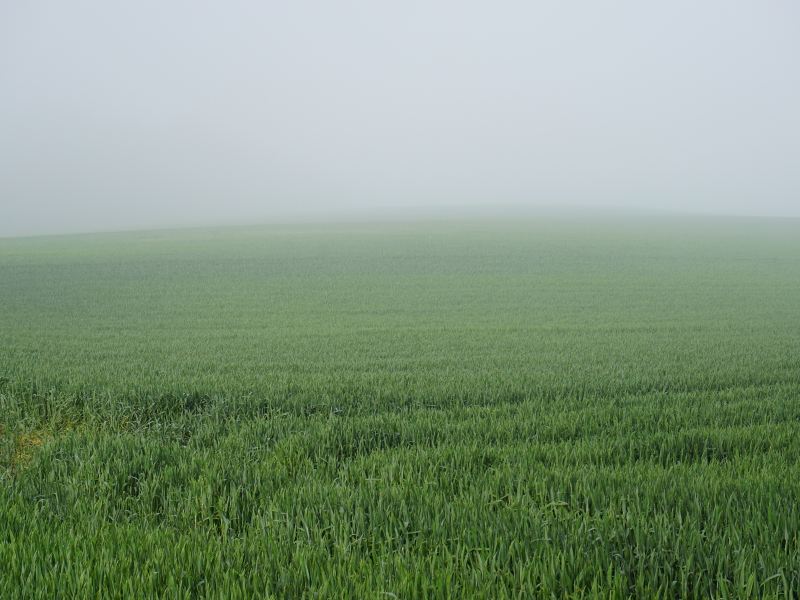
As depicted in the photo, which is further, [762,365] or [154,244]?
[154,244]

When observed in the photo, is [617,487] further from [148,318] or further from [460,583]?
[148,318]

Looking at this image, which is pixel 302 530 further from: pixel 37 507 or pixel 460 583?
pixel 37 507

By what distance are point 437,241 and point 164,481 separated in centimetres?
A: 5145

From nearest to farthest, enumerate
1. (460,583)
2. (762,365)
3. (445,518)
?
(460,583), (445,518), (762,365)

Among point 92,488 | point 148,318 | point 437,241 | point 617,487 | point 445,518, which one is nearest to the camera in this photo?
point 445,518

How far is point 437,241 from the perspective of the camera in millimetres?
57125

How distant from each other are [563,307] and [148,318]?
580 inches

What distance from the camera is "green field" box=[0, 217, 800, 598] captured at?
439cm

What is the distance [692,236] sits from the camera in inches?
2667

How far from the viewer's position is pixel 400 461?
668 centimetres

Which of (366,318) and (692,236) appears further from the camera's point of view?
(692,236)

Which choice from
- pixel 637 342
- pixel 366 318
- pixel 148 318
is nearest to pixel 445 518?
pixel 637 342

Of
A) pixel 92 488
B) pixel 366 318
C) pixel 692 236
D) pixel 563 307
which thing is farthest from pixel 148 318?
pixel 692 236

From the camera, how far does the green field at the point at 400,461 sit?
4.39 meters
